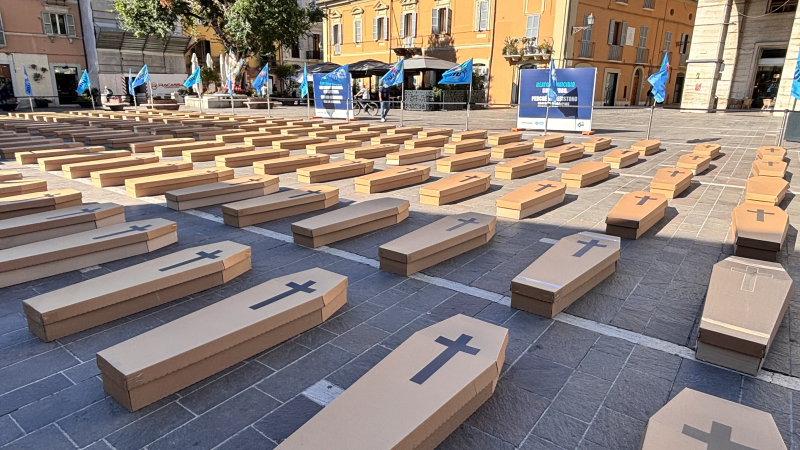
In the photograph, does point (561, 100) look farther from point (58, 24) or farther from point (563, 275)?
point (58, 24)

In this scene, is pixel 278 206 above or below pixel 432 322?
above

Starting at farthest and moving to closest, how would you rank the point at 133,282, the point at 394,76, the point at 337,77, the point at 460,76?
1. the point at 337,77
2. the point at 394,76
3. the point at 460,76
4. the point at 133,282

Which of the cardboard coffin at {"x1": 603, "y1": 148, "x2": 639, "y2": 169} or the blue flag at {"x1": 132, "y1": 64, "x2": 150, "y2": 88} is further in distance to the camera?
the blue flag at {"x1": 132, "y1": 64, "x2": 150, "y2": 88}

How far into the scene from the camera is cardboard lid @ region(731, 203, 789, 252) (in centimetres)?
556

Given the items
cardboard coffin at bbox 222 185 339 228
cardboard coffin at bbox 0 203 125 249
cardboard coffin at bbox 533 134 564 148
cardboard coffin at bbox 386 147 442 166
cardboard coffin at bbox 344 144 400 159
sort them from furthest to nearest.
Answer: cardboard coffin at bbox 533 134 564 148
cardboard coffin at bbox 344 144 400 159
cardboard coffin at bbox 386 147 442 166
cardboard coffin at bbox 222 185 339 228
cardboard coffin at bbox 0 203 125 249

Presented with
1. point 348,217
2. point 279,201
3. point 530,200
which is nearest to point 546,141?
point 530,200

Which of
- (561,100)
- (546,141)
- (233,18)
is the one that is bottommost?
(546,141)

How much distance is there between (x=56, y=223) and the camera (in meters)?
6.29

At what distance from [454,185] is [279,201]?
10.0 feet

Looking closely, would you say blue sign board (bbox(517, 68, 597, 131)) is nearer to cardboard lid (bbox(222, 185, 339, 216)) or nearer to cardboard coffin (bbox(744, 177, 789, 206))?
cardboard coffin (bbox(744, 177, 789, 206))

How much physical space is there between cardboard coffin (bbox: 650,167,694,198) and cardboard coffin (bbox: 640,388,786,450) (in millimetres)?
6730

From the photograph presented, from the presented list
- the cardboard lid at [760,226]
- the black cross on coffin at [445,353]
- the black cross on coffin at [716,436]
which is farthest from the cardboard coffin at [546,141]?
the black cross on coffin at [716,436]

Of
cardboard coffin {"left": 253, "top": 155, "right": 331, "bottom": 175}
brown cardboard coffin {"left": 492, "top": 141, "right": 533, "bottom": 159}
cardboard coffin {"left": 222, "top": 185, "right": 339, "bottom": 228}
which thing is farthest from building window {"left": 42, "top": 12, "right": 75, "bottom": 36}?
cardboard coffin {"left": 222, "top": 185, "right": 339, "bottom": 228}

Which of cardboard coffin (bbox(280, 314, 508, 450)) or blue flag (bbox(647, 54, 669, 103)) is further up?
blue flag (bbox(647, 54, 669, 103))
